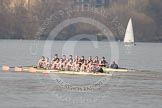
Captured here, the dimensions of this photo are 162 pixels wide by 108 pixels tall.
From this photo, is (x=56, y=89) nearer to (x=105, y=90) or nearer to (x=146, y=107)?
(x=105, y=90)

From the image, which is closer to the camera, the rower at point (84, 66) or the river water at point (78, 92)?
the river water at point (78, 92)

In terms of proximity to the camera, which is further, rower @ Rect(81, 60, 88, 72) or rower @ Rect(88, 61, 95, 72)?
rower @ Rect(81, 60, 88, 72)

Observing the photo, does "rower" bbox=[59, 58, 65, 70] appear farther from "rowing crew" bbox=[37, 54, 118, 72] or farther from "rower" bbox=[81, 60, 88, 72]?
"rower" bbox=[81, 60, 88, 72]

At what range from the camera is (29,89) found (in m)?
55.7

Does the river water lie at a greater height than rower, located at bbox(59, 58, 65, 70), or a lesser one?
lesser

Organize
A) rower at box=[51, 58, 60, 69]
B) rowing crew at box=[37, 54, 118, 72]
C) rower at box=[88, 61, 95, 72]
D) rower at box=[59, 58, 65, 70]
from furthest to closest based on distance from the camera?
rower at box=[51, 58, 60, 69] → rower at box=[59, 58, 65, 70] → rowing crew at box=[37, 54, 118, 72] → rower at box=[88, 61, 95, 72]

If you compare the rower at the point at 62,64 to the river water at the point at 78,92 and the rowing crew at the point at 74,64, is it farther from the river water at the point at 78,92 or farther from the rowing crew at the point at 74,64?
the river water at the point at 78,92

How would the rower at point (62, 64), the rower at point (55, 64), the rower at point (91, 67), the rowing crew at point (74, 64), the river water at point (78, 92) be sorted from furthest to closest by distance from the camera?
the rower at point (55, 64) → the rower at point (62, 64) → the rowing crew at point (74, 64) → the rower at point (91, 67) → the river water at point (78, 92)

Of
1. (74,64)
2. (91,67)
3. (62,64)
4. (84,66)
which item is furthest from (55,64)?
(91,67)

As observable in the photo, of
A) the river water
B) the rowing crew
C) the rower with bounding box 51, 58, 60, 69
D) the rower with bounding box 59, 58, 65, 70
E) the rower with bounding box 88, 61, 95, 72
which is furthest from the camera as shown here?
the rower with bounding box 51, 58, 60, 69

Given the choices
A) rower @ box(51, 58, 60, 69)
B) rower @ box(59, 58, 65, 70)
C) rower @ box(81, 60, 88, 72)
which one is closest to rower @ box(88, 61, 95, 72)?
rower @ box(81, 60, 88, 72)

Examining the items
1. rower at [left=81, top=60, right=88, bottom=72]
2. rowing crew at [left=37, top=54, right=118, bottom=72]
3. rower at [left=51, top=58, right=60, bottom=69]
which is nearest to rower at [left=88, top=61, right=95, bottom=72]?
rowing crew at [left=37, top=54, right=118, bottom=72]

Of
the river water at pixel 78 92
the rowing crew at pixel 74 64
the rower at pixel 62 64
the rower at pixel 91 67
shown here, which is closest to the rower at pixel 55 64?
the rowing crew at pixel 74 64

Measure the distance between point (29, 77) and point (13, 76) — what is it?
5.72 feet
